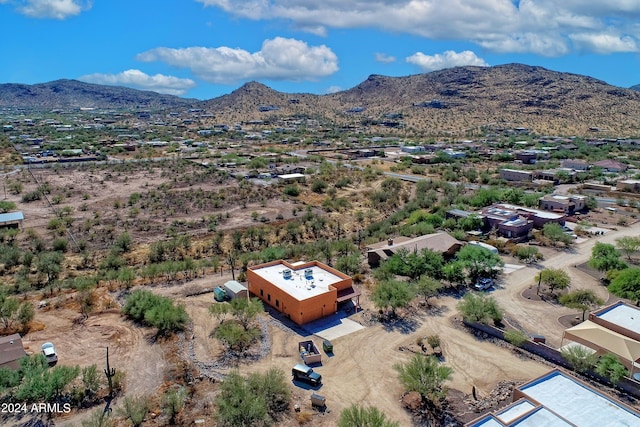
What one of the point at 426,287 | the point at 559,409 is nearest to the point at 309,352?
the point at 426,287

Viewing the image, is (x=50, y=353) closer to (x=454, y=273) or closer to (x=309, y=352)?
(x=309, y=352)

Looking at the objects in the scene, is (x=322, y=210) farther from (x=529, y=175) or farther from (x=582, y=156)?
(x=582, y=156)

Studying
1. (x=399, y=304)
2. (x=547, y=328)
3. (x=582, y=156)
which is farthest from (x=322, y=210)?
(x=582, y=156)

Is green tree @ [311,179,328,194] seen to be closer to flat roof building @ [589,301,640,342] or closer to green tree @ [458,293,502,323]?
green tree @ [458,293,502,323]

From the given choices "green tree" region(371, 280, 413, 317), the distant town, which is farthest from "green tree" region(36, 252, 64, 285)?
Answer: "green tree" region(371, 280, 413, 317)

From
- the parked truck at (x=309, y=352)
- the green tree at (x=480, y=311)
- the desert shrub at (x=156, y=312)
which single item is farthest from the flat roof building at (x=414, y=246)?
the desert shrub at (x=156, y=312)

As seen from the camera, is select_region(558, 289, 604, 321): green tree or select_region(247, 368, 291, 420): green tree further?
select_region(558, 289, 604, 321): green tree

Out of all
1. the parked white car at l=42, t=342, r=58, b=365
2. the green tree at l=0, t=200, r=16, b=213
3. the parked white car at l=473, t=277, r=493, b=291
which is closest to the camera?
the parked white car at l=42, t=342, r=58, b=365
